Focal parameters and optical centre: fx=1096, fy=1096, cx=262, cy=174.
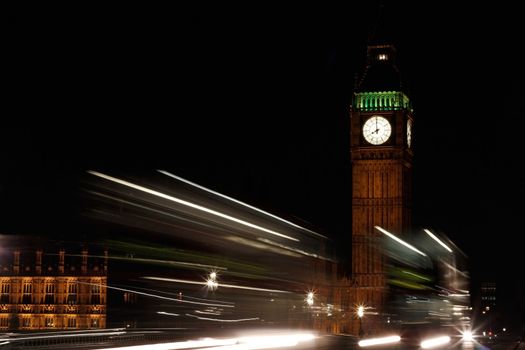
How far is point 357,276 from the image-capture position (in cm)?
9244

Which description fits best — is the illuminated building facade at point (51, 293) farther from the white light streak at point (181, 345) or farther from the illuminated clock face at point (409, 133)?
the white light streak at point (181, 345)

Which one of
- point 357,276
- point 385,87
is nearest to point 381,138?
point 385,87

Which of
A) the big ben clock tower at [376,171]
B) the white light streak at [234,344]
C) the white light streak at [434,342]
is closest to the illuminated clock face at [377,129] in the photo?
the big ben clock tower at [376,171]

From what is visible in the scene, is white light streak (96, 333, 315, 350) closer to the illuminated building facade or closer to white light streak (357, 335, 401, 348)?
white light streak (357, 335, 401, 348)

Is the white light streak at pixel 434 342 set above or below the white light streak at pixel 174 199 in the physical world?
below

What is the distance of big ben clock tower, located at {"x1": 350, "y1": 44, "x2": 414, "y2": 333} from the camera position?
89062 millimetres

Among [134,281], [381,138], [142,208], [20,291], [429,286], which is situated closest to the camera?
[142,208]

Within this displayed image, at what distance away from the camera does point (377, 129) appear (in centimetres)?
8900

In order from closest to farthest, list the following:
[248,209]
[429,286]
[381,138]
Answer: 1. [248,209]
2. [429,286]
3. [381,138]

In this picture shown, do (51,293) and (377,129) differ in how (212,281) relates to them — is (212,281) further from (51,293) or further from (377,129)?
(51,293)

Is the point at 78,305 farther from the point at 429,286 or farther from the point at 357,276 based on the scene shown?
the point at 429,286

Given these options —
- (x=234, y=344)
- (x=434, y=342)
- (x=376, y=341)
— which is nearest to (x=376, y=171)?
(x=434, y=342)

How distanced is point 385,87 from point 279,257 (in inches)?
2149

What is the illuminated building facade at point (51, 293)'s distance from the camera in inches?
4097
